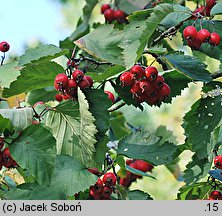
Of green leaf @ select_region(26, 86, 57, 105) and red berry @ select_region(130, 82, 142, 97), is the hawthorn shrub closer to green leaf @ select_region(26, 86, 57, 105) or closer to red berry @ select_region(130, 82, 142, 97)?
red berry @ select_region(130, 82, 142, 97)

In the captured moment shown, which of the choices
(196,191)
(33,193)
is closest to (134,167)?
(196,191)

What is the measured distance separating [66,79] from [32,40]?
6.46m

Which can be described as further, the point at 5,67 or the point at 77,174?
the point at 5,67

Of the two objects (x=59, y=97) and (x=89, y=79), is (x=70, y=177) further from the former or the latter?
(x=59, y=97)

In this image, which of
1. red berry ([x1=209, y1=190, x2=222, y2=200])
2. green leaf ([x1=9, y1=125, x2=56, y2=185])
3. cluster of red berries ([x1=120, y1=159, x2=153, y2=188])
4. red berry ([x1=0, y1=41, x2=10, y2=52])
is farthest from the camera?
cluster of red berries ([x1=120, y1=159, x2=153, y2=188])

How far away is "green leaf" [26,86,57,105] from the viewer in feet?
6.72

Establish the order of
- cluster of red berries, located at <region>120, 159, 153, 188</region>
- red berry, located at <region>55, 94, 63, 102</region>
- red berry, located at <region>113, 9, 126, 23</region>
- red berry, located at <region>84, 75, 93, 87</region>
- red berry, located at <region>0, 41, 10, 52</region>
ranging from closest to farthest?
red berry, located at <region>84, 75, 93, 87</region>, red berry, located at <region>0, 41, 10, 52</region>, red berry, located at <region>55, 94, 63, 102</region>, red berry, located at <region>113, 9, 126, 23</region>, cluster of red berries, located at <region>120, 159, 153, 188</region>

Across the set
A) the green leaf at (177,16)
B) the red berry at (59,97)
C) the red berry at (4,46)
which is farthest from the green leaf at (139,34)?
the red berry at (59,97)

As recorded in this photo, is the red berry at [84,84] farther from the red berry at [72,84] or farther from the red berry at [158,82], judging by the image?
the red berry at [158,82]

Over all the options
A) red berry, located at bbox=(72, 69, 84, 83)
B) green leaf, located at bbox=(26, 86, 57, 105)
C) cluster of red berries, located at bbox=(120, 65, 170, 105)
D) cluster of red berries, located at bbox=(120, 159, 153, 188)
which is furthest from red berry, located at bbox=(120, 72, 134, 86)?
cluster of red berries, located at bbox=(120, 159, 153, 188)

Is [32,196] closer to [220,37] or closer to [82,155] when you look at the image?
[82,155]

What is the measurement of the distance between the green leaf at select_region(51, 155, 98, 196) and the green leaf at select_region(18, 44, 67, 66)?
0.24 metres

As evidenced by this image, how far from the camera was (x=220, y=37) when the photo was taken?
5.36ft
